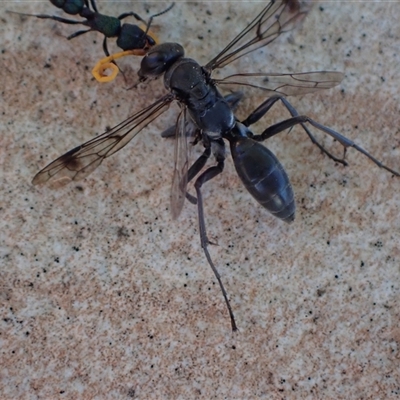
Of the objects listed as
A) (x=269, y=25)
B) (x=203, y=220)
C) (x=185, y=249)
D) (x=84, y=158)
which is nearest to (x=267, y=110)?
(x=269, y=25)

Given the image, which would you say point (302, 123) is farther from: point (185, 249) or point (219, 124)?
point (185, 249)

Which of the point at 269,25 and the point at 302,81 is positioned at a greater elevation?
the point at 269,25

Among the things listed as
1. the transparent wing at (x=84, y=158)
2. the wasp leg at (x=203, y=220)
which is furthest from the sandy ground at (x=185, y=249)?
the transparent wing at (x=84, y=158)

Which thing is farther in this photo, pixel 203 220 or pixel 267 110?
pixel 267 110

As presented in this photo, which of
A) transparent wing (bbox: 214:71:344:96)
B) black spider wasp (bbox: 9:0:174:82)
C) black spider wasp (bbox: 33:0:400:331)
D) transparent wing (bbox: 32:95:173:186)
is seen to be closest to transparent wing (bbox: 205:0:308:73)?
black spider wasp (bbox: 33:0:400:331)

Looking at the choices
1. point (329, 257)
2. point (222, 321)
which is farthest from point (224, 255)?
point (329, 257)

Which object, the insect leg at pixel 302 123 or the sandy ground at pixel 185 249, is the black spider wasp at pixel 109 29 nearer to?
the sandy ground at pixel 185 249

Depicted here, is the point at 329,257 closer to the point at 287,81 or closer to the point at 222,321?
the point at 222,321
